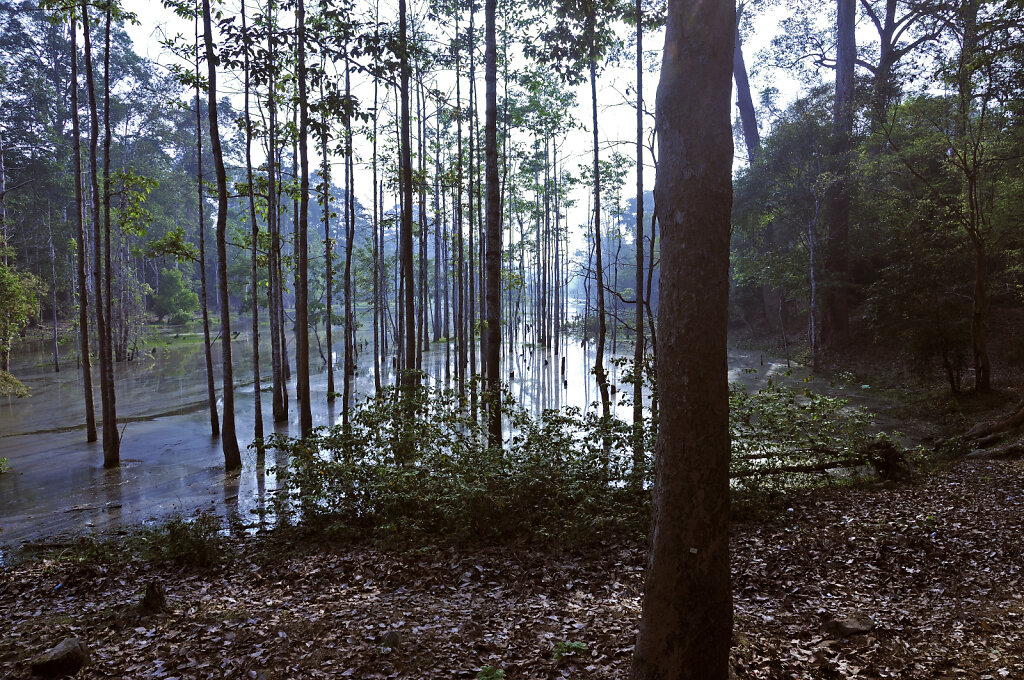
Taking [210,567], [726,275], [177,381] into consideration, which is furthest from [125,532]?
[177,381]

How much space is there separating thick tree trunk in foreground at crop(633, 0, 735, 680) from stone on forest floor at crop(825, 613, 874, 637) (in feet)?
4.76

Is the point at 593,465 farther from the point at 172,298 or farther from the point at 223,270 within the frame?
the point at 172,298

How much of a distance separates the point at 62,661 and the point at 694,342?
4.59m

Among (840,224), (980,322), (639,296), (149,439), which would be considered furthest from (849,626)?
(840,224)

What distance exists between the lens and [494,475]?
6762mm

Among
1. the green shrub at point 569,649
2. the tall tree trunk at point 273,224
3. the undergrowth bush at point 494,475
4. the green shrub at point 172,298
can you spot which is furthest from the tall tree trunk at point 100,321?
the green shrub at point 172,298

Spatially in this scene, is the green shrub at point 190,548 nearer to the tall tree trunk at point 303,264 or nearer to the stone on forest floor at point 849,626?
the tall tree trunk at point 303,264

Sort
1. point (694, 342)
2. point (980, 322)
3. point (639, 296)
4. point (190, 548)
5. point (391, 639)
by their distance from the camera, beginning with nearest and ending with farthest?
point (694, 342), point (391, 639), point (190, 548), point (980, 322), point (639, 296)

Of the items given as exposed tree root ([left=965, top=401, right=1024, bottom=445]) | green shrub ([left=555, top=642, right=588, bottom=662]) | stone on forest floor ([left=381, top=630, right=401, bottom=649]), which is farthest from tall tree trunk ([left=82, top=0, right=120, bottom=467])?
exposed tree root ([left=965, top=401, right=1024, bottom=445])

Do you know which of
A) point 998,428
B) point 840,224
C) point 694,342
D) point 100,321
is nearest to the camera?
point 694,342

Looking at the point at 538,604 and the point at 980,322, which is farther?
the point at 980,322

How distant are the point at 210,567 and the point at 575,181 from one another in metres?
21.2

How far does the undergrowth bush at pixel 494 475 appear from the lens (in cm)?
646

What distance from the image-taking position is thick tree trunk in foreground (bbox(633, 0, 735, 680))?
2.71 m
